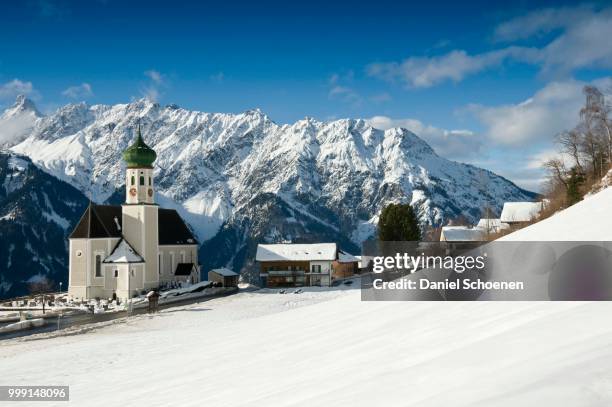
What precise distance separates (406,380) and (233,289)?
74439mm

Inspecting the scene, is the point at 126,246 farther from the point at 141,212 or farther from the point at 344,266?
the point at 344,266

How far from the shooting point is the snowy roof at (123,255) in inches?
3019

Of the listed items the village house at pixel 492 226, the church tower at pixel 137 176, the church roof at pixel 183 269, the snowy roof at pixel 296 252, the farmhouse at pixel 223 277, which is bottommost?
the farmhouse at pixel 223 277

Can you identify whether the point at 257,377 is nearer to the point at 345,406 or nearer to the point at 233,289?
the point at 345,406

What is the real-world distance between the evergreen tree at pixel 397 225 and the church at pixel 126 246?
97.8ft

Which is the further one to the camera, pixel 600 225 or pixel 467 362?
pixel 600 225

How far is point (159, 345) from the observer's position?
3098 centimetres

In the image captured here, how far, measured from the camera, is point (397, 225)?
7238cm

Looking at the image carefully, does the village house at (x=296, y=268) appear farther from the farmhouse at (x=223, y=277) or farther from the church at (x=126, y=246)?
the church at (x=126, y=246)

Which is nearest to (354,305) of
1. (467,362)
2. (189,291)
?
Result: (467,362)

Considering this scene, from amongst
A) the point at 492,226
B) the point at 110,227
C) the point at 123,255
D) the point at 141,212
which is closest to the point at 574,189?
the point at 492,226

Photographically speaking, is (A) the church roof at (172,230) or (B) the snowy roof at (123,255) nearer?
(B) the snowy roof at (123,255)

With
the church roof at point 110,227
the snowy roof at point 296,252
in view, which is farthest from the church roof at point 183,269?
the snowy roof at point 296,252

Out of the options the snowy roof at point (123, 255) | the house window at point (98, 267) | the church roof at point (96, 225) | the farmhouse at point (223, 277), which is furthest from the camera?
the farmhouse at point (223, 277)
